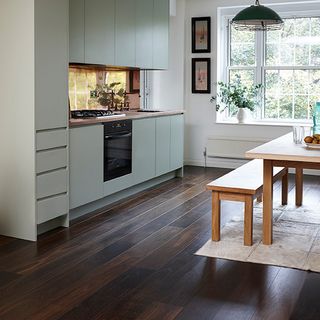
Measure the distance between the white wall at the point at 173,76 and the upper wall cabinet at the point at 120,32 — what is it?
1.06 metres

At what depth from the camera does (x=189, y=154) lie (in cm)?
805

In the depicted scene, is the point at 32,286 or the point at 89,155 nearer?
the point at 32,286

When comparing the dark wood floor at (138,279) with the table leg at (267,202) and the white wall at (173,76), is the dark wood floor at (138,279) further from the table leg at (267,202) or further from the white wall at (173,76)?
the white wall at (173,76)

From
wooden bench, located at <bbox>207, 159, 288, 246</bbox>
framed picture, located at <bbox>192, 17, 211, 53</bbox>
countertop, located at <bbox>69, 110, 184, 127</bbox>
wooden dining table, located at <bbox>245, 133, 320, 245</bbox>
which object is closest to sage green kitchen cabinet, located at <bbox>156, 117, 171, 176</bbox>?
countertop, located at <bbox>69, 110, 184, 127</bbox>

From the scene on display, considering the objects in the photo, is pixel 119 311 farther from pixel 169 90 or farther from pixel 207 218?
pixel 169 90

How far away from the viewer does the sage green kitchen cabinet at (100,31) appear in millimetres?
4934

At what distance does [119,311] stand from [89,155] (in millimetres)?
2178

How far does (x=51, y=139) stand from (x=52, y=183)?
0.35 meters

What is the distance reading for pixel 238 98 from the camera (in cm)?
753

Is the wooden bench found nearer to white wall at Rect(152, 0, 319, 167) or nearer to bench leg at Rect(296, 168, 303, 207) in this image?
bench leg at Rect(296, 168, 303, 207)

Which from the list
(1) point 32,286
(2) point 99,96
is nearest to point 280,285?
(1) point 32,286

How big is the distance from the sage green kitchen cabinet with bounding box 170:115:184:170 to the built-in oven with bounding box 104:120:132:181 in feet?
3.74

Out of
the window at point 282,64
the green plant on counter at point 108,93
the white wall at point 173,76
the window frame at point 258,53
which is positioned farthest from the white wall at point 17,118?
the window at point 282,64

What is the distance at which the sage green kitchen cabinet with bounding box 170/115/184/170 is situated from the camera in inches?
262
